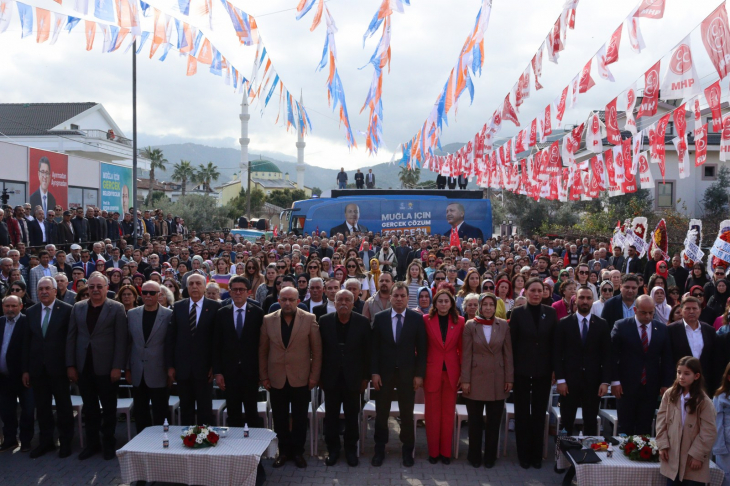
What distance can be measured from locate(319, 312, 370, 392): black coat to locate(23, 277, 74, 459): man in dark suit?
103 inches

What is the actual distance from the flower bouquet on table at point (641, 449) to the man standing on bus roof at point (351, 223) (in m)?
23.0

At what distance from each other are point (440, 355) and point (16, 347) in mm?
4322

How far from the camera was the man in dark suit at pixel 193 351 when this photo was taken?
5.79 metres

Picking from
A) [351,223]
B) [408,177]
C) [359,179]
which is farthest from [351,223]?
[408,177]

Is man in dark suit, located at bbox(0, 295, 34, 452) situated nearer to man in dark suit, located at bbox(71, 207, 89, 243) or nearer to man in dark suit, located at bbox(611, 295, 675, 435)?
man in dark suit, located at bbox(611, 295, 675, 435)

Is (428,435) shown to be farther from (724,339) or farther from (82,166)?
(82,166)

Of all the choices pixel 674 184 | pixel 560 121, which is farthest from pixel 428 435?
pixel 674 184

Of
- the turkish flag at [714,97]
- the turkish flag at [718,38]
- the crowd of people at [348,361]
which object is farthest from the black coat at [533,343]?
the turkish flag at [714,97]

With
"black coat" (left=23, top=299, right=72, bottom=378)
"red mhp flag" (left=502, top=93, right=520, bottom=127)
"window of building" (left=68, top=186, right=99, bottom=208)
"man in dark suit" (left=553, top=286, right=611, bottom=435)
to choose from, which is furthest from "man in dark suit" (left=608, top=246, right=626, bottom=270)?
"window of building" (left=68, top=186, right=99, bottom=208)

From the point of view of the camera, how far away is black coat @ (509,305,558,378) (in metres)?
5.82

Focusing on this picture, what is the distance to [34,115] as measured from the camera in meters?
44.2

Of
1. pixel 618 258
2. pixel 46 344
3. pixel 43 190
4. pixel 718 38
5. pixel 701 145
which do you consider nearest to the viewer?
pixel 46 344

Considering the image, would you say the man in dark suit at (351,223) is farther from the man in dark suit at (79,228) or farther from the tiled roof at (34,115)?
the tiled roof at (34,115)

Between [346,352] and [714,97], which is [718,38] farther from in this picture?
[346,352]
